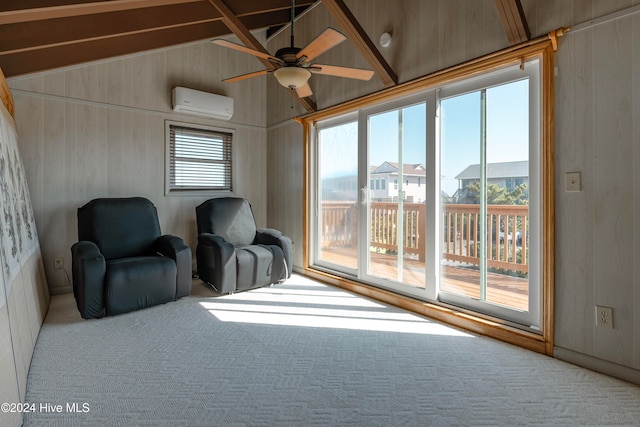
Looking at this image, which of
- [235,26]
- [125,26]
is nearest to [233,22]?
[235,26]

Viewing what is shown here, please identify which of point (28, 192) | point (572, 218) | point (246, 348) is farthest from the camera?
point (28, 192)

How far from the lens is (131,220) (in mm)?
3631

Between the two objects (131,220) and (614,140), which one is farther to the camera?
(131,220)

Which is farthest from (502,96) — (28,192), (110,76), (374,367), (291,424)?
(28,192)

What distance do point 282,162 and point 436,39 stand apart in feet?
8.75

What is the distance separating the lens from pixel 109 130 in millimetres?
4023

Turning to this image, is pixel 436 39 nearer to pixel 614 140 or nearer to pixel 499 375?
pixel 614 140

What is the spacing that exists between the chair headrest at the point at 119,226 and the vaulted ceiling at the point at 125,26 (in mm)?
1452

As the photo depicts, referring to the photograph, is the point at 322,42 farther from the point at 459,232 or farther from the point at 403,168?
the point at 459,232

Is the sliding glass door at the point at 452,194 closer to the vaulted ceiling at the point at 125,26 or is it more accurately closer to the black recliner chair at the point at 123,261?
the vaulted ceiling at the point at 125,26

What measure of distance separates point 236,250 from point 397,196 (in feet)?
5.98

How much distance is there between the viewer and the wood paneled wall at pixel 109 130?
3.63m

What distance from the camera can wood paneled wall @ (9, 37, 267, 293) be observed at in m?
3.63

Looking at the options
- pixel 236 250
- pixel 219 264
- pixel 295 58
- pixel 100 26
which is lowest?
pixel 219 264
